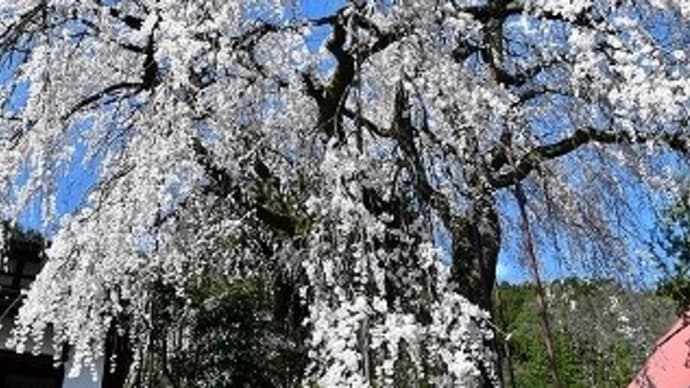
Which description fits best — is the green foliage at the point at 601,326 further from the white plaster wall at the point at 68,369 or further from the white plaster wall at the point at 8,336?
the white plaster wall at the point at 8,336

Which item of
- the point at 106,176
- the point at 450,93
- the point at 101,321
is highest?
the point at 106,176

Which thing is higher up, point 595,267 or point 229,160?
point 229,160

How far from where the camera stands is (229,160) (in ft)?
15.7

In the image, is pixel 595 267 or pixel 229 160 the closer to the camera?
pixel 229 160

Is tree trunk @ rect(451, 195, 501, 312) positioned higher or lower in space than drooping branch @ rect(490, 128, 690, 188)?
lower

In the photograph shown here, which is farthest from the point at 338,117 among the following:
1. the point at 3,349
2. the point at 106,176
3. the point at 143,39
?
the point at 3,349

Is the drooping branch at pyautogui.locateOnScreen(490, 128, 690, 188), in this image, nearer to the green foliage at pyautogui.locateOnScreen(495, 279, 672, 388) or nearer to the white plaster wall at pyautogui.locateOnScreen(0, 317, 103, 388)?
the green foliage at pyautogui.locateOnScreen(495, 279, 672, 388)

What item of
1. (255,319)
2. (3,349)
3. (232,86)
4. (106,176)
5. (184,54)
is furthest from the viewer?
(3,349)

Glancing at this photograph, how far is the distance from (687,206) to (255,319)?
332cm

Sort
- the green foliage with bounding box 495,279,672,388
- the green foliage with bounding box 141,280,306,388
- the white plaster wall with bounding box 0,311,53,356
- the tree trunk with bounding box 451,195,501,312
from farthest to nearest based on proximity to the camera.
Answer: the white plaster wall with bounding box 0,311,53,356, the green foliage with bounding box 141,280,306,388, the green foliage with bounding box 495,279,672,388, the tree trunk with bounding box 451,195,501,312

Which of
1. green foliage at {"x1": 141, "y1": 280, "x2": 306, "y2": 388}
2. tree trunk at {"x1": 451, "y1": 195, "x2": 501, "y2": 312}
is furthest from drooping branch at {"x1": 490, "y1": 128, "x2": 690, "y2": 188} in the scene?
green foliage at {"x1": 141, "y1": 280, "x2": 306, "y2": 388}

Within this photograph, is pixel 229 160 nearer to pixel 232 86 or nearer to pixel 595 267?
pixel 232 86

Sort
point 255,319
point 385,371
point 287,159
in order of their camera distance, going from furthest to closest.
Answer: point 255,319, point 287,159, point 385,371

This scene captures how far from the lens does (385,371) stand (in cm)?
332
